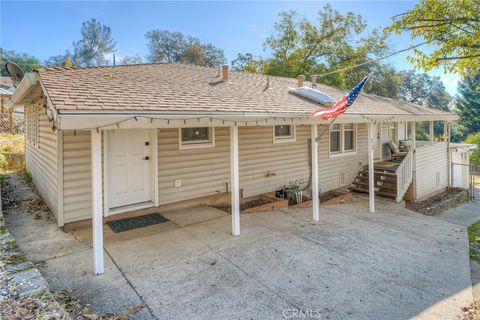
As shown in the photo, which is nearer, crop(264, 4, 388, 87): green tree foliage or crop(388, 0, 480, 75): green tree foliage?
crop(388, 0, 480, 75): green tree foliage

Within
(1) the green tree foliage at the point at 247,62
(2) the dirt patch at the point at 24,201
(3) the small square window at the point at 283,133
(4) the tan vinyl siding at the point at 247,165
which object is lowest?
(2) the dirt patch at the point at 24,201

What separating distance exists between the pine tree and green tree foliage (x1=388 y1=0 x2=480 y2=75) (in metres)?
39.1

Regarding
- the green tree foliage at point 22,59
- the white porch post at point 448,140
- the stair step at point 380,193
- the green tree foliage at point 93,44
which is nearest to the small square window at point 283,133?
the stair step at point 380,193

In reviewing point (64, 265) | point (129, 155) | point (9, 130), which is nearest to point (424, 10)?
point (129, 155)

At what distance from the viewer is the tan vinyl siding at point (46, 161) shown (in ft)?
19.1

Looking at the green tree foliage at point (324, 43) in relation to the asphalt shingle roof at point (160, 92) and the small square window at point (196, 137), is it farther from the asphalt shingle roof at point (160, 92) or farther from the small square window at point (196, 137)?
the small square window at point (196, 137)

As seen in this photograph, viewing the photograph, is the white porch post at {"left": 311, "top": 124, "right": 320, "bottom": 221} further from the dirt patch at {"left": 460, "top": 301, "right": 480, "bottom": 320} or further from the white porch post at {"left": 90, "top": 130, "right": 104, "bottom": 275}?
the white porch post at {"left": 90, "top": 130, "right": 104, "bottom": 275}

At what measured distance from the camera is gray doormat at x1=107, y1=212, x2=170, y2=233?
5849 mm

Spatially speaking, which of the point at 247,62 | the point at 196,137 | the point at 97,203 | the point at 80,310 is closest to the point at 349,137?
the point at 196,137

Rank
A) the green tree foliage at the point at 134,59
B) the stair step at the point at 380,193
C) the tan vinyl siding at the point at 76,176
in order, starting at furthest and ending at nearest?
the green tree foliage at the point at 134,59 → the stair step at the point at 380,193 → the tan vinyl siding at the point at 76,176

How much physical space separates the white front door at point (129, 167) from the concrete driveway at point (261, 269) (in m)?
0.98

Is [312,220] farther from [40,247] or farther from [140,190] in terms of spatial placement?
[40,247]

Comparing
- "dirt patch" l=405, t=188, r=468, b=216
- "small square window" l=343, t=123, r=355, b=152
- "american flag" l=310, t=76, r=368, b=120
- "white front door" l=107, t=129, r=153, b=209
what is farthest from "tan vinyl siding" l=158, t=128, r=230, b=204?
"dirt patch" l=405, t=188, r=468, b=216

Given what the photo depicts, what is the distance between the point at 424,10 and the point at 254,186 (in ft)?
19.7
